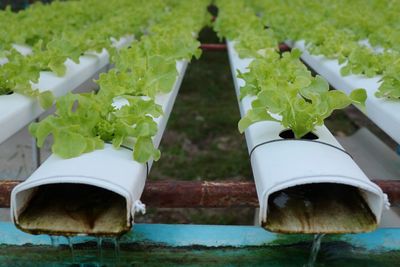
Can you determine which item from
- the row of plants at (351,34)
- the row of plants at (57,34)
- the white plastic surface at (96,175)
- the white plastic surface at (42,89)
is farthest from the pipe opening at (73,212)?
the row of plants at (351,34)

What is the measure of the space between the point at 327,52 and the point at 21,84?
2.12 metres

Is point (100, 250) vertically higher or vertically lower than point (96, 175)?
lower

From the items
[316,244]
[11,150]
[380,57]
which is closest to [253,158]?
[316,244]

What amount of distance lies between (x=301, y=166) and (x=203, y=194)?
1.32 feet

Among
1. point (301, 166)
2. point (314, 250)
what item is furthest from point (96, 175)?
point (314, 250)

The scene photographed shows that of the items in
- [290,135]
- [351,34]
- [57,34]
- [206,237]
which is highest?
[290,135]

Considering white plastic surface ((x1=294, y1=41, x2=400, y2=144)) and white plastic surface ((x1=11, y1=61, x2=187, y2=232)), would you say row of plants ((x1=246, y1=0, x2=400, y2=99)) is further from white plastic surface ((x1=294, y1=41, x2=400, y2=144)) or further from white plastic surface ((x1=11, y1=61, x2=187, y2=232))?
white plastic surface ((x1=11, y1=61, x2=187, y2=232))

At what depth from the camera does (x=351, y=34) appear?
4352 millimetres

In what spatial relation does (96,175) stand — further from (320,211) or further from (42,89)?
(42,89)

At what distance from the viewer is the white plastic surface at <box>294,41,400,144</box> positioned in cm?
228

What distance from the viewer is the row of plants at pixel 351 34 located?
9.61ft

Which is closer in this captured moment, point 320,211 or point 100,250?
point 320,211

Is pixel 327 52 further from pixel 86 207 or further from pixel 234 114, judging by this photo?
pixel 234 114

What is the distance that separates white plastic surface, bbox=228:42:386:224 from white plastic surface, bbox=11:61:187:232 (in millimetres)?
387
